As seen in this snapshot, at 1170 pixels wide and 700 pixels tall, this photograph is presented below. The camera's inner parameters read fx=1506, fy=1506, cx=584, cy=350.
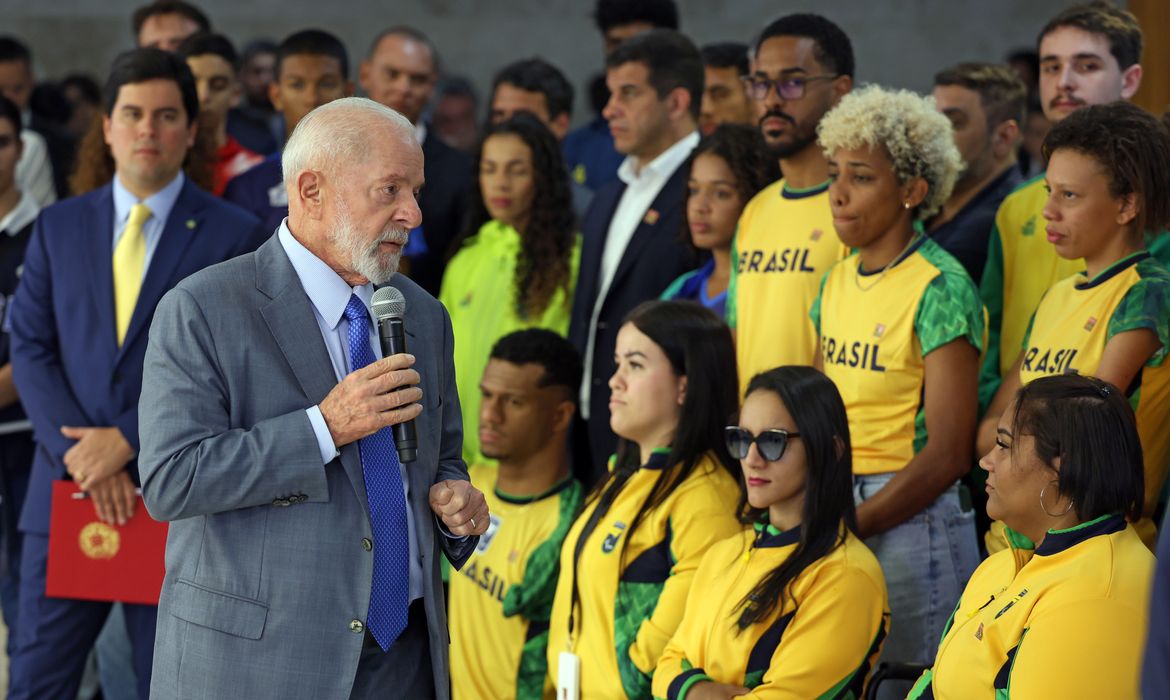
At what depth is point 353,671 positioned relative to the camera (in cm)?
244

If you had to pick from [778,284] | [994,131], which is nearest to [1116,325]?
[778,284]

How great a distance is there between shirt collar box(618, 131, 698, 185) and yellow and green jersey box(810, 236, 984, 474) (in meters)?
1.27

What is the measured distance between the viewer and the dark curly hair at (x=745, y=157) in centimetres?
423

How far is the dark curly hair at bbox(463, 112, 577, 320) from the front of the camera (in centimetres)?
473

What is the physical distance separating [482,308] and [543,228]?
1.05ft

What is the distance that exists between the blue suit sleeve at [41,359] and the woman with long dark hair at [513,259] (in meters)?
1.19

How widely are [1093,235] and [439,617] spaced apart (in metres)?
1.63

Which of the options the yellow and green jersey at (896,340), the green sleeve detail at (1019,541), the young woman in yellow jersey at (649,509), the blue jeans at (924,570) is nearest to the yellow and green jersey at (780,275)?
the young woman in yellow jersey at (649,509)

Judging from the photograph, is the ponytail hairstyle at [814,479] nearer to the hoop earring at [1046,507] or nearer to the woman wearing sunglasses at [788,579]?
the woman wearing sunglasses at [788,579]

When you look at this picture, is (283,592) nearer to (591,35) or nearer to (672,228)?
(672,228)

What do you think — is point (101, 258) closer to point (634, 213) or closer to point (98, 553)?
point (98, 553)

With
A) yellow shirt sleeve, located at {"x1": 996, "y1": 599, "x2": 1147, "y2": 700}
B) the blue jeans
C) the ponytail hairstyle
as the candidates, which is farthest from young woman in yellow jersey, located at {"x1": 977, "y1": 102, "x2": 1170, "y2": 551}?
yellow shirt sleeve, located at {"x1": 996, "y1": 599, "x2": 1147, "y2": 700}

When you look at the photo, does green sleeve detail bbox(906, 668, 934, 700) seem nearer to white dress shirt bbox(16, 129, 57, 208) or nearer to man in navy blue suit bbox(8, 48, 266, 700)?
man in navy blue suit bbox(8, 48, 266, 700)

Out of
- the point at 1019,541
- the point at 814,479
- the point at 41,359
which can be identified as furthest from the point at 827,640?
the point at 41,359
